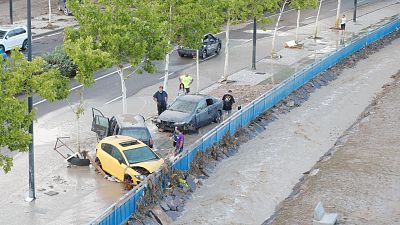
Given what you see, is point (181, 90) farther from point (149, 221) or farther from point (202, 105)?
point (149, 221)

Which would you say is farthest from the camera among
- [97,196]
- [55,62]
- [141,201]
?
[55,62]

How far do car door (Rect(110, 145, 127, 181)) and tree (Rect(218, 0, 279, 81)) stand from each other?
537 inches

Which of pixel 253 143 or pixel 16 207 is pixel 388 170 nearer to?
pixel 253 143

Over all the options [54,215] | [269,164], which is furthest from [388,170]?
[54,215]

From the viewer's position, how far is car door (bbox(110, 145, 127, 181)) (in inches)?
1003

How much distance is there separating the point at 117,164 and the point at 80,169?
83.9 inches

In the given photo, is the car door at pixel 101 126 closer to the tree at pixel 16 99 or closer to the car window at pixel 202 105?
the car window at pixel 202 105

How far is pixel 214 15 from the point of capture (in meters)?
35.3

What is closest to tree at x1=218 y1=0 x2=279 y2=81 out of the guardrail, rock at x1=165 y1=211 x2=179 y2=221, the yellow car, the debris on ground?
the debris on ground

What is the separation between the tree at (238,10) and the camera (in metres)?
38.5

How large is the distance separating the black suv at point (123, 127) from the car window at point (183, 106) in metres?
2.83

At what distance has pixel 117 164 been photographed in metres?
25.7

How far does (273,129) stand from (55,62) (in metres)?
12.0

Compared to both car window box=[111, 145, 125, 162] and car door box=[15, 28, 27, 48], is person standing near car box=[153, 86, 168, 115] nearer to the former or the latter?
car window box=[111, 145, 125, 162]
